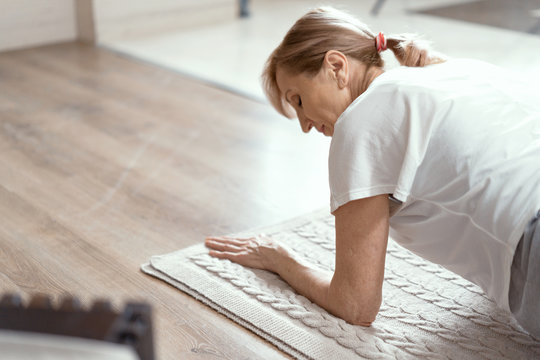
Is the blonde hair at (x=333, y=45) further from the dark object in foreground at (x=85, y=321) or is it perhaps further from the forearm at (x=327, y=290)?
the dark object in foreground at (x=85, y=321)

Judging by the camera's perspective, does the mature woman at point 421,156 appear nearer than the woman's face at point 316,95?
Yes

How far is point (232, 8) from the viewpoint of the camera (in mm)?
4621

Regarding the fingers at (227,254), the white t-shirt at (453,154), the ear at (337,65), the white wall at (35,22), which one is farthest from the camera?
the white wall at (35,22)

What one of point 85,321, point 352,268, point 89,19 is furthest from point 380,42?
point 89,19

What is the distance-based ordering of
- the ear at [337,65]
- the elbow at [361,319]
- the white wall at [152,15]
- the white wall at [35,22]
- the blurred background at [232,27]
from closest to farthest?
the ear at [337,65] < the elbow at [361,319] < the blurred background at [232,27] < the white wall at [35,22] < the white wall at [152,15]

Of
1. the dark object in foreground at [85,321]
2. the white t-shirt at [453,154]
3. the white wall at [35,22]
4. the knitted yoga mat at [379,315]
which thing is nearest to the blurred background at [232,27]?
the white wall at [35,22]

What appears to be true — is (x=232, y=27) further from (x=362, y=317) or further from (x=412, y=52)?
(x=362, y=317)

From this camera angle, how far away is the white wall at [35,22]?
148 inches

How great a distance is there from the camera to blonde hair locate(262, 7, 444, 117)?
1343 mm

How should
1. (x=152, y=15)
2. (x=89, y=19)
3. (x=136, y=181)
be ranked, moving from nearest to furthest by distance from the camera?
1. (x=136, y=181)
2. (x=89, y=19)
3. (x=152, y=15)

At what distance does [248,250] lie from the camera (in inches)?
68.3

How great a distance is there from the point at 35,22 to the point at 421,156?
3222 millimetres

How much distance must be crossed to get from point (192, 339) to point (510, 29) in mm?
2357

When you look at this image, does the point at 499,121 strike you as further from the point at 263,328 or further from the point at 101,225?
the point at 101,225
